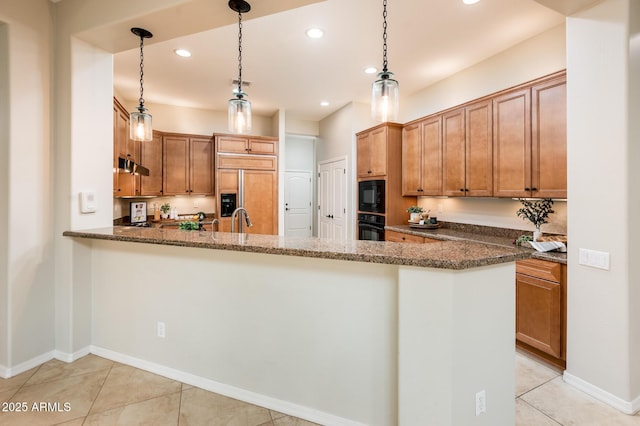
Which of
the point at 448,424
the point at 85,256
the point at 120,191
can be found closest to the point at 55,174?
the point at 85,256

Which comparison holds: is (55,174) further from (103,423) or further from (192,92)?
(192,92)

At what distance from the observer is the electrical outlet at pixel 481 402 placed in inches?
56.6

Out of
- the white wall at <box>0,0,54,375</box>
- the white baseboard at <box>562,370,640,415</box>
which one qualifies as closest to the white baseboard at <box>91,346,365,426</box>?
the white wall at <box>0,0,54,375</box>

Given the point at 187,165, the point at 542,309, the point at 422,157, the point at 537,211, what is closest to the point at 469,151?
the point at 422,157

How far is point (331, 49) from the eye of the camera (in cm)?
341

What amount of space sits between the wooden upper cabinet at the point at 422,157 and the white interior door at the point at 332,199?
4.34 ft

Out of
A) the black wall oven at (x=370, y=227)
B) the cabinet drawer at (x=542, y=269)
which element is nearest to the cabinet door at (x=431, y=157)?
the black wall oven at (x=370, y=227)

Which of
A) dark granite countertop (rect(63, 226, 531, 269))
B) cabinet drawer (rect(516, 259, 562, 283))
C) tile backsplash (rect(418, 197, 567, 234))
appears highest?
tile backsplash (rect(418, 197, 567, 234))

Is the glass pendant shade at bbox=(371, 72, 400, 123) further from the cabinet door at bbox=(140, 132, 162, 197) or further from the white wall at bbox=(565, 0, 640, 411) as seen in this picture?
the cabinet door at bbox=(140, 132, 162, 197)

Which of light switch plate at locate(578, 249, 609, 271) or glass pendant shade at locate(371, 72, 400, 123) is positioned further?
light switch plate at locate(578, 249, 609, 271)

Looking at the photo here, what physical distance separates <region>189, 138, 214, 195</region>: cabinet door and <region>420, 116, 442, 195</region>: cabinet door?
3662 millimetres

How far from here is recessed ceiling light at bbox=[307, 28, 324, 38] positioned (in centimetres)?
301

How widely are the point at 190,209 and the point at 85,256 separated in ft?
10.9

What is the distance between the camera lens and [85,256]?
2482 millimetres
